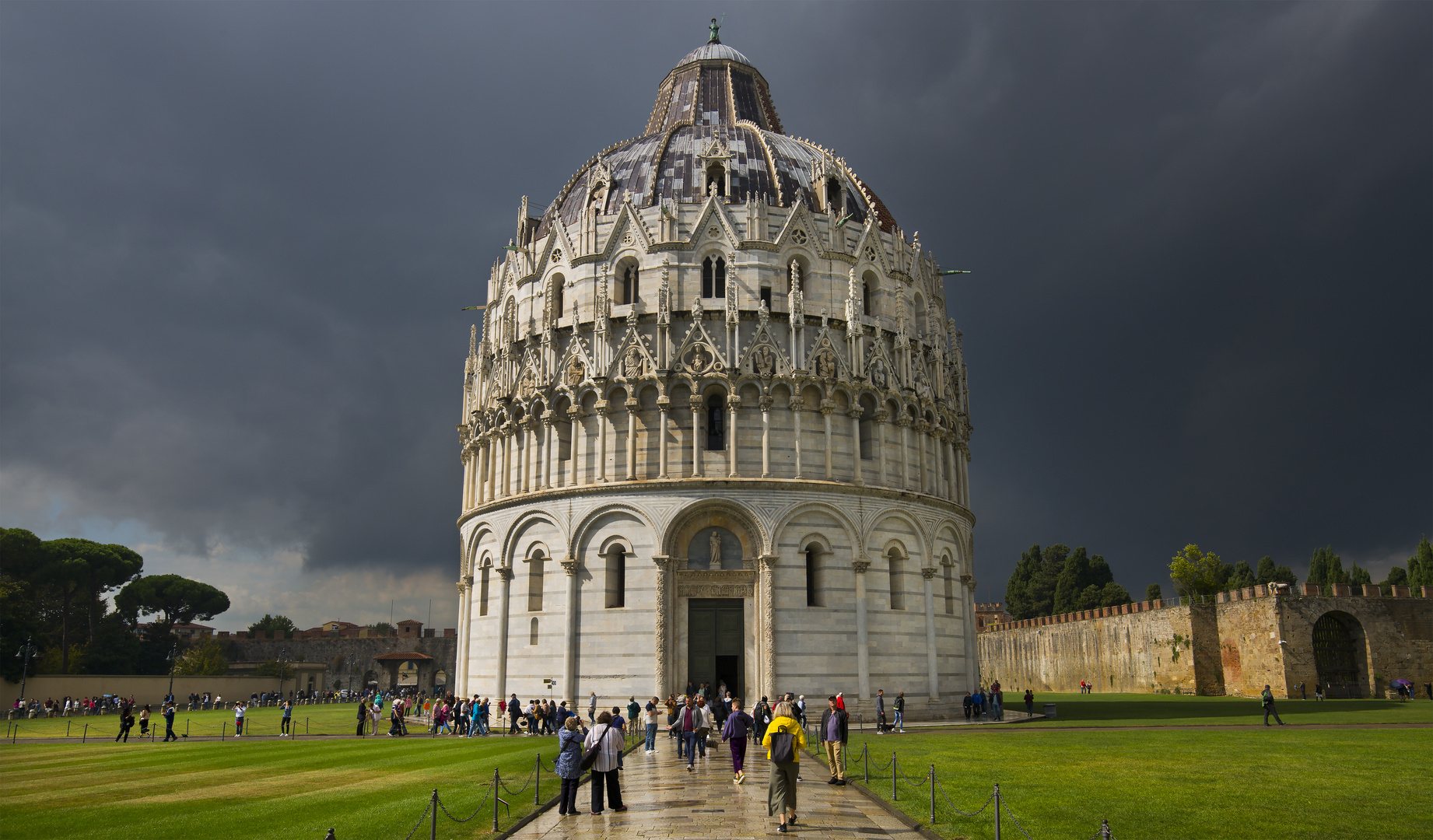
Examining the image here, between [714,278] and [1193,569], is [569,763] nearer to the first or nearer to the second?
[714,278]

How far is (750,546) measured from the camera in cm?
4069

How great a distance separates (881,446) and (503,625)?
1844 cm

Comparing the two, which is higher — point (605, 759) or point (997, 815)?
point (605, 759)

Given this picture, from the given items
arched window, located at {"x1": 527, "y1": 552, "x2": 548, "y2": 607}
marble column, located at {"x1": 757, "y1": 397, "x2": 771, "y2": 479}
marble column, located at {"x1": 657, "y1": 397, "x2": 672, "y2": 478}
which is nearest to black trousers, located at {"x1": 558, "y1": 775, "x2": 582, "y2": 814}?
marble column, located at {"x1": 657, "y1": 397, "x2": 672, "y2": 478}

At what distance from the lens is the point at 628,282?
45.6 meters

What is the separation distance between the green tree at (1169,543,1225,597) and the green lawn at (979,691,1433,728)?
34035 mm

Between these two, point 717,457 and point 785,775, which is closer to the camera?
point 785,775

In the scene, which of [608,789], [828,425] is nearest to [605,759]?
[608,789]

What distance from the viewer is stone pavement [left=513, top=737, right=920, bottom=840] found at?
15.2 metres

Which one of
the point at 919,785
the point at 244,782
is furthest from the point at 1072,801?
the point at 244,782

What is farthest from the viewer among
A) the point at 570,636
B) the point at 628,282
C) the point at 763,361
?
the point at 628,282

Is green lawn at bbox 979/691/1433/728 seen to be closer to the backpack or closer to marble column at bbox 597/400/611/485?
marble column at bbox 597/400/611/485

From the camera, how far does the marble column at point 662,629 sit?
38.9 m

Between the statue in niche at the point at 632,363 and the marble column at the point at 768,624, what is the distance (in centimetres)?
943
